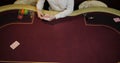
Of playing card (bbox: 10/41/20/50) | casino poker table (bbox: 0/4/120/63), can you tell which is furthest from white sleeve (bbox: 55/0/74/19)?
playing card (bbox: 10/41/20/50)

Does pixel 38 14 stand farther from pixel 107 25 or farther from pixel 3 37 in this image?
pixel 107 25

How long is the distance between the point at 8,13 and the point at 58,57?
844 millimetres

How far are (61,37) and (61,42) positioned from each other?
0.21 feet

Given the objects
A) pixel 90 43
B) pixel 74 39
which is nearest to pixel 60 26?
pixel 74 39

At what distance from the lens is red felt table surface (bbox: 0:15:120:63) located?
5.86 ft

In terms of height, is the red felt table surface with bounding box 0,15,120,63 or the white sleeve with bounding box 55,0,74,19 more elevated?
the white sleeve with bounding box 55,0,74,19

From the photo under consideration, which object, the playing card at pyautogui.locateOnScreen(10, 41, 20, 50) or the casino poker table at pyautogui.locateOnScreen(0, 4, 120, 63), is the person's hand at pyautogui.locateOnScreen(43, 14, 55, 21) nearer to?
the casino poker table at pyautogui.locateOnScreen(0, 4, 120, 63)

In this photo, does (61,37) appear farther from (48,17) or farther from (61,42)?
(48,17)

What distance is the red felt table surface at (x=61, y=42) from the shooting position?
1787 mm

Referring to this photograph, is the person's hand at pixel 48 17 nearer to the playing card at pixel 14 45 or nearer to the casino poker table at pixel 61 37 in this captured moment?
the casino poker table at pixel 61 37

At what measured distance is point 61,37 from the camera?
1.94 m

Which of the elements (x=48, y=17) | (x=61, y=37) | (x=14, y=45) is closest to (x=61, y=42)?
(x=61, y=37)

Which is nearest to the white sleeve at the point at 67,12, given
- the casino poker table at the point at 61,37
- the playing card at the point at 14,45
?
the casino poker table at the point at 61,37

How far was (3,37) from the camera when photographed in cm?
194
